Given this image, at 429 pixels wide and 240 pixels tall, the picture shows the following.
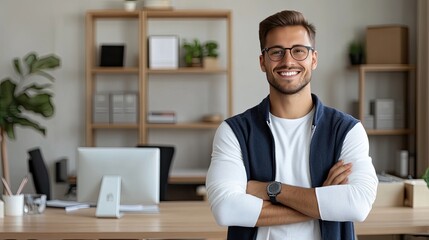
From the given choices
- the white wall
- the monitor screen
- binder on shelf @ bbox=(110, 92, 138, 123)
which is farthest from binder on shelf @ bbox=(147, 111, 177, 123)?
the monitor screen

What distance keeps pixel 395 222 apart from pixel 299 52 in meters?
1.65

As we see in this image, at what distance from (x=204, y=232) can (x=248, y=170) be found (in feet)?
4.13

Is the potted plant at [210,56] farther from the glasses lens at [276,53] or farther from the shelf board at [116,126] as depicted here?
the glasses lens at [276,53]

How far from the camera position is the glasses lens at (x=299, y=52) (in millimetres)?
2088

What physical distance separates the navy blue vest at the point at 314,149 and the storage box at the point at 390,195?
1847 millimetres

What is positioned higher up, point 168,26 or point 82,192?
point 168,26

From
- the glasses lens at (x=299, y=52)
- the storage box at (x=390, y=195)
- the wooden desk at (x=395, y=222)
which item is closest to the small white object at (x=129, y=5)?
the storage box at (x=390, y=195)

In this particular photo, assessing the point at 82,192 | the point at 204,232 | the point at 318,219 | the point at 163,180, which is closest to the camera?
the point at 318,219

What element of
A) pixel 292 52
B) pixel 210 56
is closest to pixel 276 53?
pixel 292 52

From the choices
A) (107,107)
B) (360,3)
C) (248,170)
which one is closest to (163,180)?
(107,107)

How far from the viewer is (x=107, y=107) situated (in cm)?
617

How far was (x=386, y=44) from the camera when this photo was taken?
609cm

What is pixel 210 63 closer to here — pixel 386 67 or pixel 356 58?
pixel 356 58

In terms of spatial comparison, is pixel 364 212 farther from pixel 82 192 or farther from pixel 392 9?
pixel 392 9
